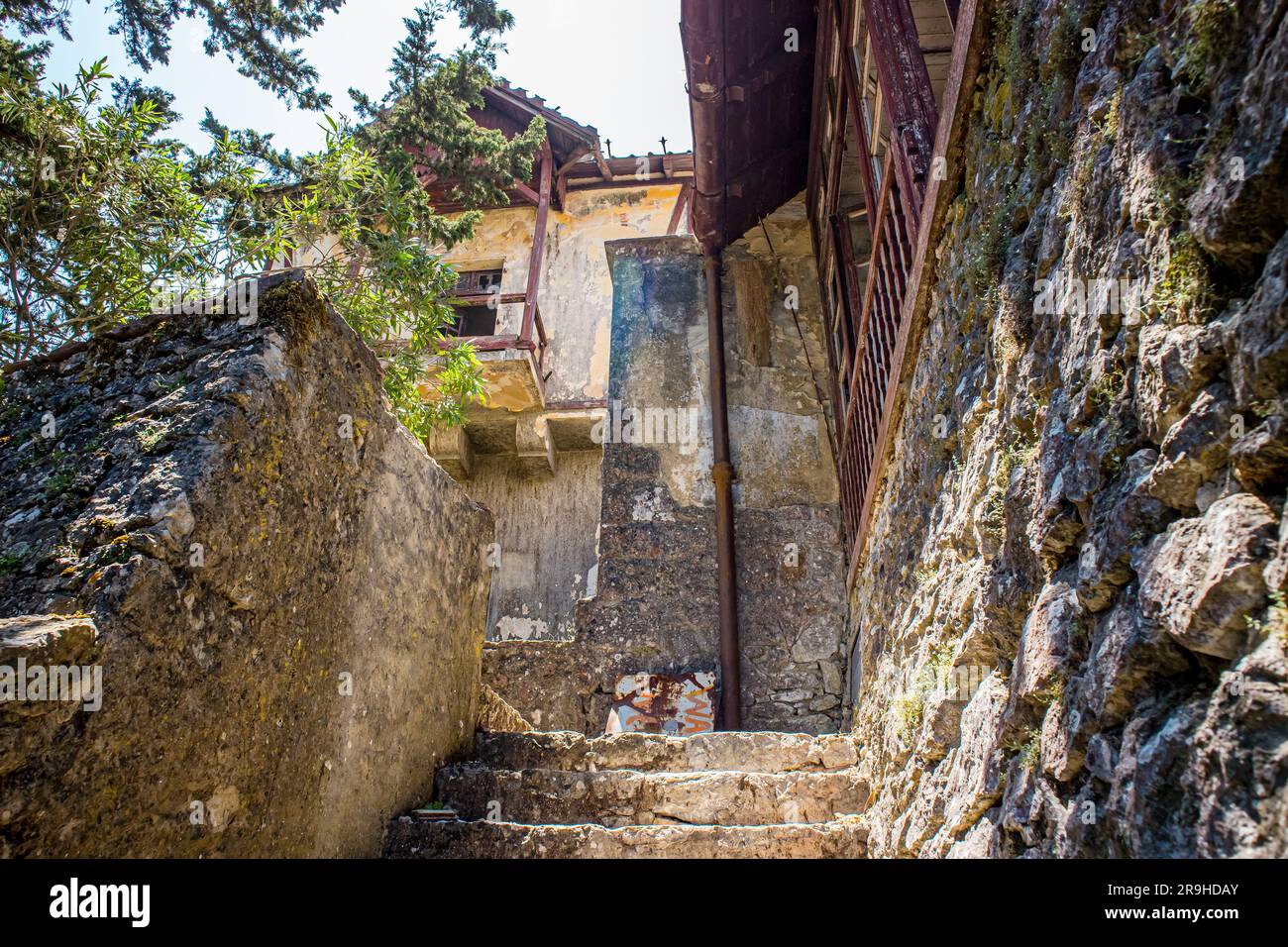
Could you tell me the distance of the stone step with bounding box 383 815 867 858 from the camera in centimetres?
310

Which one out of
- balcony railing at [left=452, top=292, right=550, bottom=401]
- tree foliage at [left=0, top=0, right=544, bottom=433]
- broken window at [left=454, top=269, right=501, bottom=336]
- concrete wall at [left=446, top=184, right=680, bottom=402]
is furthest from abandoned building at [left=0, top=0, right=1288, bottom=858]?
broken window at [left=454, top=269, right=501, bottom=336]

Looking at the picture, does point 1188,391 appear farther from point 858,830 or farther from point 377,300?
point 377,300

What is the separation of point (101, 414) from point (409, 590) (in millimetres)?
1321

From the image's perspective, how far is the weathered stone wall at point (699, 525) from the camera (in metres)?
5.68

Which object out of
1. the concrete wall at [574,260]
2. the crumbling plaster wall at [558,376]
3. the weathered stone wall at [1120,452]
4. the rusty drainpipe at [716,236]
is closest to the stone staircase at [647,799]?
the weathered stone wall at [1120,452]

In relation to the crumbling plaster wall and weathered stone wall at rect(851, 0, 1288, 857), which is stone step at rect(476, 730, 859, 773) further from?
the crumbling plaster wall

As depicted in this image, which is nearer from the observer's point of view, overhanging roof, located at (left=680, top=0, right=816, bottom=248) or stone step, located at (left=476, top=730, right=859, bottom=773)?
stone step, located at (left=476, top=730, right=859, bottom=773)

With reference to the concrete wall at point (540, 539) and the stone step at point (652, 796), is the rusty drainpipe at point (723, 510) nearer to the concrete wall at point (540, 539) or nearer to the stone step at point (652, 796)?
the stone step at point (652, 796)

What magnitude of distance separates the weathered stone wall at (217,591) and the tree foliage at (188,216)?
2259mm

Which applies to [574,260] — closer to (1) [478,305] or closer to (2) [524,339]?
(1) [478,305]

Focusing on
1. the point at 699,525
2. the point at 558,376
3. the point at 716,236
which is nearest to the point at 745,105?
the point at 716,236

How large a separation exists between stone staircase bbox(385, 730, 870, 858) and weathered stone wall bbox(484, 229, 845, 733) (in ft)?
5.17

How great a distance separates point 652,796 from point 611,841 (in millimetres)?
370

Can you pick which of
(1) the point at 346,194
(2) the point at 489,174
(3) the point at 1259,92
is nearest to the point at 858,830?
(3) the point at 1259,92
